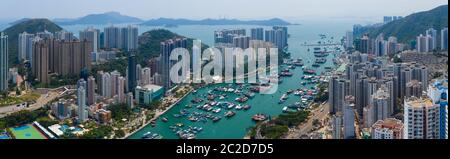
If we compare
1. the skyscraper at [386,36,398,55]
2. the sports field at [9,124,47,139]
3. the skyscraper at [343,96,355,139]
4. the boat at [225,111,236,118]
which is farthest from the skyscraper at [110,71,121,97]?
the skyscraper at [386,36,398,55]

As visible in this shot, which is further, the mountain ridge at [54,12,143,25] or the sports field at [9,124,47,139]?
the mountain ridge at [54,12,143,25]

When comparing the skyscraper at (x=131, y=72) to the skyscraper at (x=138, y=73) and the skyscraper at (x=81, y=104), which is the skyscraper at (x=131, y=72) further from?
the skyscraper at (x=81, y=104)

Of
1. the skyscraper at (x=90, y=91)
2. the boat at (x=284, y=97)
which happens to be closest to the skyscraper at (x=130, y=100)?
the skyscraper at (x=90, y=91)

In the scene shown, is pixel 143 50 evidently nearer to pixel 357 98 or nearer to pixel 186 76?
pixel 186 76

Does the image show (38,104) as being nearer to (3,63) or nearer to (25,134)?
(3,63)

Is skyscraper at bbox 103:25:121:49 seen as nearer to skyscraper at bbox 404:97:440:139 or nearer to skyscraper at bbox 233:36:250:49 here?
skyscraper at bbox 233:36:250:49

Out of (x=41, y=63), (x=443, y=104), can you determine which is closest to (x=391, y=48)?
(x=443, y=104)

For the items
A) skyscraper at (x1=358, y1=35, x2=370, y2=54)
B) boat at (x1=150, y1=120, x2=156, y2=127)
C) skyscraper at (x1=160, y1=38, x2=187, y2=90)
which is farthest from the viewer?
skyscraper at (x1=358, y1=35, x2=370, y2=54)
